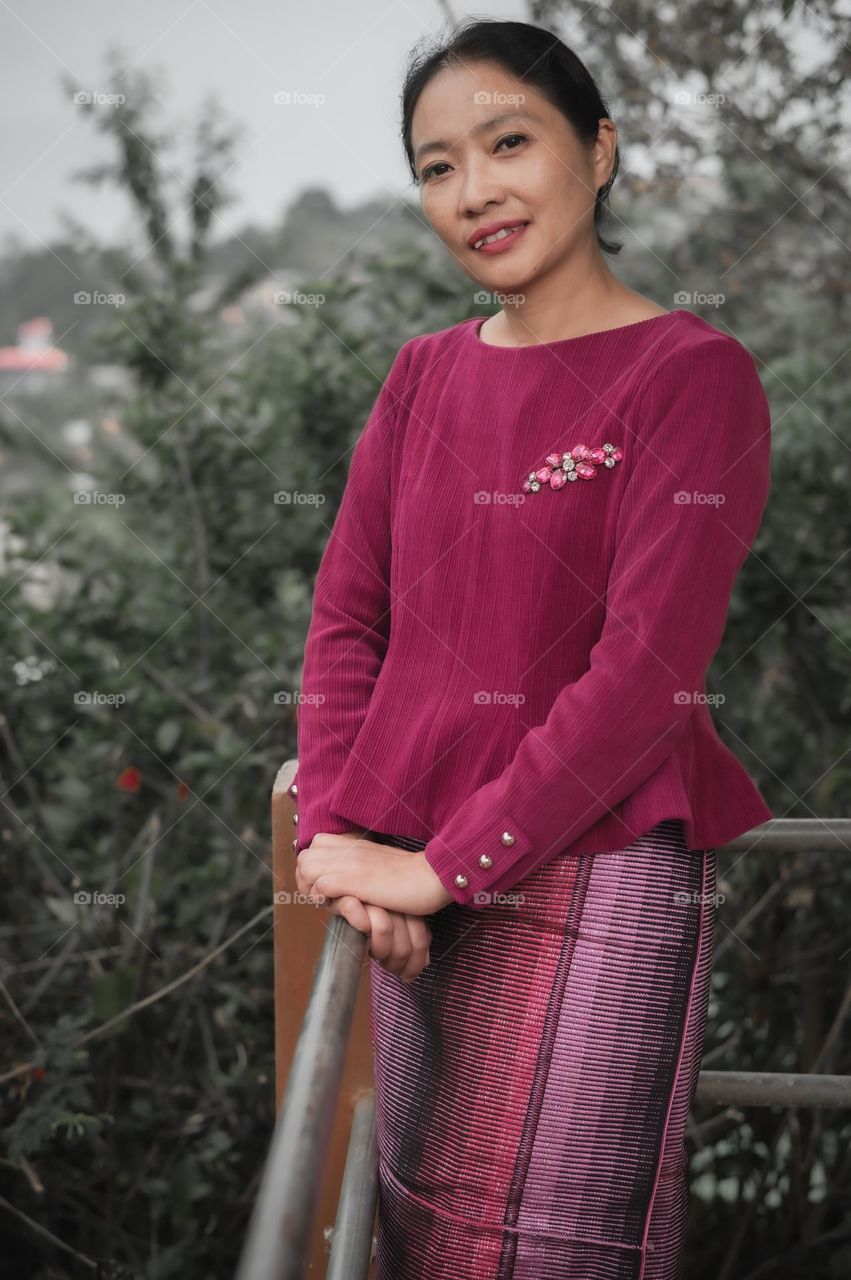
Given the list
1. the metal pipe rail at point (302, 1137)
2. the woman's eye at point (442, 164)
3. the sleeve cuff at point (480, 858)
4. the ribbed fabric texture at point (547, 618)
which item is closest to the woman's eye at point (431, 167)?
the woman's eye at point (442, 164)

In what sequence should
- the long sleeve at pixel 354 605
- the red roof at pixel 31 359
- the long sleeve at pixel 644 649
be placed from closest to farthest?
the long sleeve at pixel 644 649, the long sleeve at pixel 354 605, the red roof at pixel 31 359

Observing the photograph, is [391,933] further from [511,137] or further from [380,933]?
[511,137]

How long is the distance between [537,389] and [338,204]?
285 centimetres

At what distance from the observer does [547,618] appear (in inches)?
47.1

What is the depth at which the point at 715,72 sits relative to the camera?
298cm

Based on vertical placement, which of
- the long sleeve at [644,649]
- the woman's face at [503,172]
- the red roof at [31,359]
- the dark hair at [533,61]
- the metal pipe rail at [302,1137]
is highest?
the red roof at [31,359]

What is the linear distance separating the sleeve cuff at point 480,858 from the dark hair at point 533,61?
0.71 metres

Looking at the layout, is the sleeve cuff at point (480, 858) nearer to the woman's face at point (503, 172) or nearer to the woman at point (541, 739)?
the woman at point (541, 739)

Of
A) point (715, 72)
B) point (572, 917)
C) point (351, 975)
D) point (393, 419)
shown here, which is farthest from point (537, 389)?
point (715, 72)

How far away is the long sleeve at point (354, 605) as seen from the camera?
136 centimetres

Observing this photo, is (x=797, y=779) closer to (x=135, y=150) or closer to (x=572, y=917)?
(x=572, y=917)

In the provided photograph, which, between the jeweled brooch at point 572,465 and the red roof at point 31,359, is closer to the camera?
the jeweled brooch at point 572,465

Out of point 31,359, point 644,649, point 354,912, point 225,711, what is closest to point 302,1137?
point 354,912

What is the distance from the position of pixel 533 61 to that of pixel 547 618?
56 centimetres
